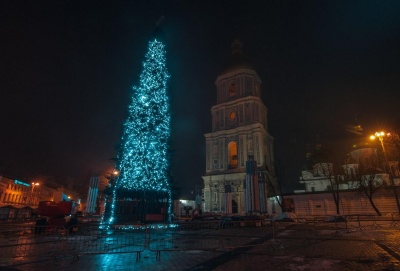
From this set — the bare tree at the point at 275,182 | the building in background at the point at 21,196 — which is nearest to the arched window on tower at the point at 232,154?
the bare tree at the point at 275,182

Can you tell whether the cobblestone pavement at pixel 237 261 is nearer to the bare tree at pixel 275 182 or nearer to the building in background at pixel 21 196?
the bare tree at pixel 275 182

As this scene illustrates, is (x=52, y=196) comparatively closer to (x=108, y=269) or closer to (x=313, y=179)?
(x=313, y=179)

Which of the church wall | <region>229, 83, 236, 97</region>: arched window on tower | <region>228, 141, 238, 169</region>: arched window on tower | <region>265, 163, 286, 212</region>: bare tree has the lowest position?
the church wall

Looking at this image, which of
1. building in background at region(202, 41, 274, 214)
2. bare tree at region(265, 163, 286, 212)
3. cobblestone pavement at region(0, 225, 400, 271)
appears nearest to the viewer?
cobblestone pavement at region(0, 225, 400, 271)

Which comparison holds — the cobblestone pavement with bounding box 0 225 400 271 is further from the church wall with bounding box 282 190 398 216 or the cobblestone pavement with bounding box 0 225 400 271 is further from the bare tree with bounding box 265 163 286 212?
the bare tree with bounding box 265 163 286 212

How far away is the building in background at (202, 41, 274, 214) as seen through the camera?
48.4 m

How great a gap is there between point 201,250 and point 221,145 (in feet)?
146

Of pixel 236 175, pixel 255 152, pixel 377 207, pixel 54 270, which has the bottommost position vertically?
pixel 54 270

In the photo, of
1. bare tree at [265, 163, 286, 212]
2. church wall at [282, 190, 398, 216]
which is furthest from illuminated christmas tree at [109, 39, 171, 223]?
church wall at [282, 190, 398, 216]

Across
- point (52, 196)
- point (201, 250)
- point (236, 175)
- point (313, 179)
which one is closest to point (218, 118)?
point (236, 175)

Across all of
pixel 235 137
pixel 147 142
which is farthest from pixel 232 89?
pixel 147 142

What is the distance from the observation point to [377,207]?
32688 millimetres

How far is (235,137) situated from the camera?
52.8 metres

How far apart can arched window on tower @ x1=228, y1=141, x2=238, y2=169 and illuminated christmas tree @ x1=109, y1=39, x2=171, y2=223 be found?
3182cm
